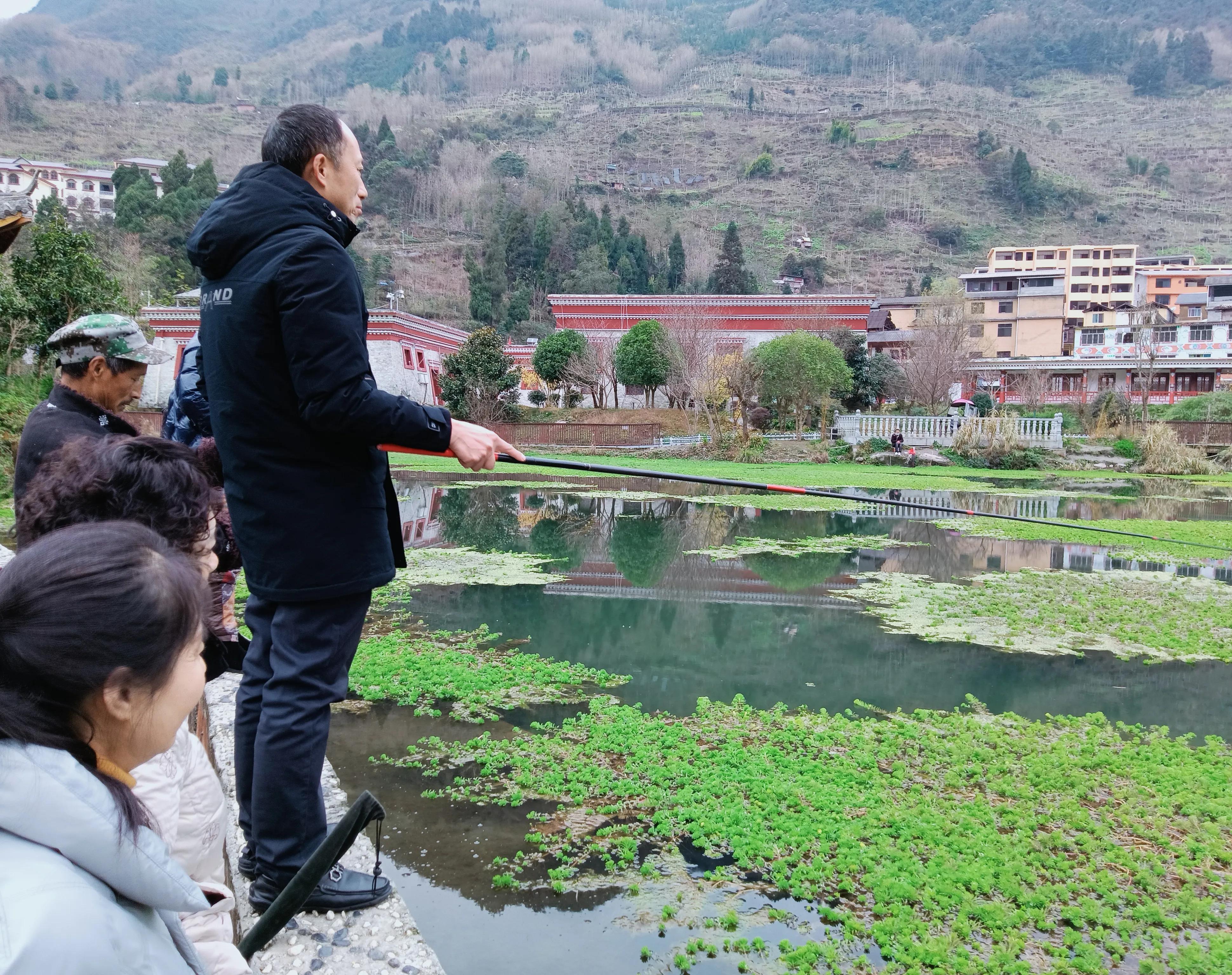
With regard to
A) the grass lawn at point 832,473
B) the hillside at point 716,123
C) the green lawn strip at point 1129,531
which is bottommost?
the grass lawn at point 832,473

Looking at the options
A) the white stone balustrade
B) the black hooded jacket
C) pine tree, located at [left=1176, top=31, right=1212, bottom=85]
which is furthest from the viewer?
pine tree, located at [left=1176, top=31, right=1212, bottom=85]

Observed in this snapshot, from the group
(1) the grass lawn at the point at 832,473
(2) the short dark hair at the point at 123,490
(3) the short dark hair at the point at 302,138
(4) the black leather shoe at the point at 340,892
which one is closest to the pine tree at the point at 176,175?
(1) the grass lawn at the point at 832,473

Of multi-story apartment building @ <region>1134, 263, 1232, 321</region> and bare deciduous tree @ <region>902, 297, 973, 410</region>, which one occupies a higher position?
multi-story apartment building @ <region>1134, 263, 1232, 321</region>

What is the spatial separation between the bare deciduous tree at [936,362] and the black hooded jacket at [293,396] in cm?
2907

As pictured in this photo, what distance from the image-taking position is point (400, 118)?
99.9m

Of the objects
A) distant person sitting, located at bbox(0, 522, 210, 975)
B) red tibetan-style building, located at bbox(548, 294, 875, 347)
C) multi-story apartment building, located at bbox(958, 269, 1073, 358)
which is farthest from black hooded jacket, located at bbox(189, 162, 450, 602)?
multi-story apartment building, located at bbox(958, 269, 1073, 358)

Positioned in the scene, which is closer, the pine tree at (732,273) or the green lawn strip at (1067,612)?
the green lawn strip at (1067,612)

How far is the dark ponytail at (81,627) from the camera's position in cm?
93

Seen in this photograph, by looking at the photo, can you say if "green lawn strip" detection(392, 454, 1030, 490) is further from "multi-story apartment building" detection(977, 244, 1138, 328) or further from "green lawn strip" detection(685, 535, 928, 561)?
"multi-story apartment building" detection(977, 244, 1138, 328)

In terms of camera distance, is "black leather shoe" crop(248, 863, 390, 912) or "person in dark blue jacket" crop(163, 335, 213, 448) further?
"person in dark blue jacket" crop(163, 335, 213, 448)

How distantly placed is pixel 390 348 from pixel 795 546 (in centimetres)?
2373

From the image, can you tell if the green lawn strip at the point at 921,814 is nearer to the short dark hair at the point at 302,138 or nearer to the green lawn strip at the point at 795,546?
the short dark hair at the point at 302,138

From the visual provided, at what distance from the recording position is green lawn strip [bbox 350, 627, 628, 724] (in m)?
4.07

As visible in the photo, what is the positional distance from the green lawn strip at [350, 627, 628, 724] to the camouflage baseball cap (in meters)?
1.93
